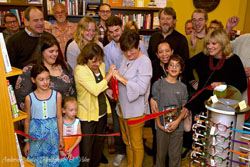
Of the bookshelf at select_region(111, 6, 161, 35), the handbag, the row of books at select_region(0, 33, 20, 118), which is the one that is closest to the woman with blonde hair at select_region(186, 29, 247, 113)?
the handbag

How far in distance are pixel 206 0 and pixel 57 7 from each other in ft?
12.2

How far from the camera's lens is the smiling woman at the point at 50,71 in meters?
2.35

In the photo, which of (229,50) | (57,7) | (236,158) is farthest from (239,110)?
(57,7)

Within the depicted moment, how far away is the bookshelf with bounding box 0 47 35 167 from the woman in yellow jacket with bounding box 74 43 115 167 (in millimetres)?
696

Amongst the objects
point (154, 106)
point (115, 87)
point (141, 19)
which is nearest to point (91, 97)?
point (115, 87)

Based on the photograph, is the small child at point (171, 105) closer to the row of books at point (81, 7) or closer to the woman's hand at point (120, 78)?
the woman's hand at point (120, 78)

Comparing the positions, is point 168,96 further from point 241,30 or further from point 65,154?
point 241,30

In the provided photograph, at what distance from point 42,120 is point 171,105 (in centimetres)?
131

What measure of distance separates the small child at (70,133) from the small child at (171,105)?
860mm

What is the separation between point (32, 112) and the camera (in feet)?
7.40

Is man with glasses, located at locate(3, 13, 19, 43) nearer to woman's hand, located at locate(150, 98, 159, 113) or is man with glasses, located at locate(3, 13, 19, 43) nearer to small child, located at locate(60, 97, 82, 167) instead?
small child, located at locate(60, 97, 82, 167)

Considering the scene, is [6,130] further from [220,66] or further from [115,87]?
[220,66]

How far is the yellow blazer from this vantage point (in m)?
2.39

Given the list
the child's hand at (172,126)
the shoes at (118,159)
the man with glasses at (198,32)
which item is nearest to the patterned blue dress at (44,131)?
the shoes at (118,159)
